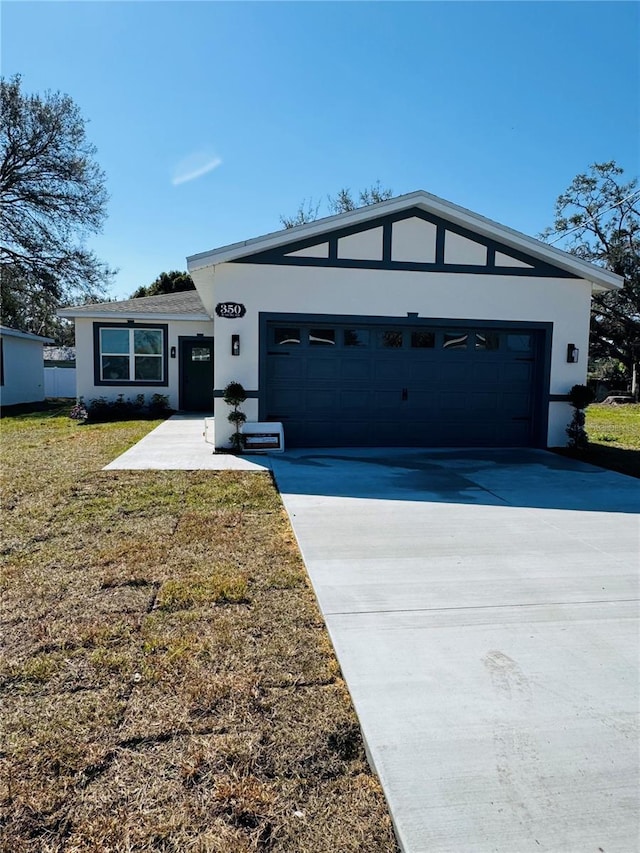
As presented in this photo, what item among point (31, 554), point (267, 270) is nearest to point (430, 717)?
point (31, 554)

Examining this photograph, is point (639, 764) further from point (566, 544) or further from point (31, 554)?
point (31, 554)

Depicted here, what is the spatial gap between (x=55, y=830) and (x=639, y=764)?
2.15 metres

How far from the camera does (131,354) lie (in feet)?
50.8

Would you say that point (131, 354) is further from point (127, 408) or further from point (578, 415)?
point (578, 415)

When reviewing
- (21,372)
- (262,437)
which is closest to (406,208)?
(262,437)

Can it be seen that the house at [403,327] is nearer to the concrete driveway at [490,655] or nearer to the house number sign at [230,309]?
the house number sign at [230,309]

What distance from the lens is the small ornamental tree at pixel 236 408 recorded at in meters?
8.98

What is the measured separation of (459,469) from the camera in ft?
26.4

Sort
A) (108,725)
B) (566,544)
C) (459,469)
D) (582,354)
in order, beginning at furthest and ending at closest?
(582,354), (459,469), (566,544), (108,725)

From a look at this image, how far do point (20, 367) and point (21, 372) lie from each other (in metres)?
0.20

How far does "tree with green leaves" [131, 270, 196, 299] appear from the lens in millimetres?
30906

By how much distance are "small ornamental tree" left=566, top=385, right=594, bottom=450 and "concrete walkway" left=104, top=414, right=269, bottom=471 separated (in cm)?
→ 549

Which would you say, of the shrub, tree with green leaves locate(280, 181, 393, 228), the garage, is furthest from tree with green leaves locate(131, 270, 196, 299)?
the garage

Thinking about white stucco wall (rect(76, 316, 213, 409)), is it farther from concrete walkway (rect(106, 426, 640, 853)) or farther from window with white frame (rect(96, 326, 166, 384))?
concrete walkway (rect(106, 426, 640, 853))
